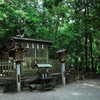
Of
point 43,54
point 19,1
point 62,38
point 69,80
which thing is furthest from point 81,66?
point 19,1

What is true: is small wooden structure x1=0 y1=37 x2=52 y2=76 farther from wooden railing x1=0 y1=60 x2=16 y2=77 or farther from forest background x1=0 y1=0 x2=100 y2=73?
forest background x1=0 y1=0 x2=100 y2=73

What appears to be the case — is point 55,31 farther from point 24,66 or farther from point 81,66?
point 24,66

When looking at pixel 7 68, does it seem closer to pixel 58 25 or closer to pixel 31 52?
pixel 31 52

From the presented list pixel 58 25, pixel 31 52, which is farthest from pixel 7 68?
pixel 58 25

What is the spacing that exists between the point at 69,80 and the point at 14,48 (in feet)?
17.9

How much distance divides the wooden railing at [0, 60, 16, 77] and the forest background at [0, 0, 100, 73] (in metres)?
2.99

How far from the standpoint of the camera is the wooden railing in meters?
9.61

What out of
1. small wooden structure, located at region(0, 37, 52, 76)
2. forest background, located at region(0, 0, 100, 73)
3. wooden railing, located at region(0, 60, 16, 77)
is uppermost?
forest background, located at region(0, 0, 100, 73)

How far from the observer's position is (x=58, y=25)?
16703 millimetres

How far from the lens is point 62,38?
1538 centimetres

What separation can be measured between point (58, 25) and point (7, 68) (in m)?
8.64

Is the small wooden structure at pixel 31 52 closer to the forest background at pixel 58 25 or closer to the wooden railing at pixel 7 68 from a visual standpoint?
the wooden railing at pixel 7 68

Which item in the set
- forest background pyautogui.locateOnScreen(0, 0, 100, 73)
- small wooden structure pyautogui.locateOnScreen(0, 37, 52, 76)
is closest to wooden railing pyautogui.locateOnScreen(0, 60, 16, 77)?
small wooden structure pyautogui.locateOnScreen(0, 37, 52, 76)

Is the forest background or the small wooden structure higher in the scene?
the forest background
